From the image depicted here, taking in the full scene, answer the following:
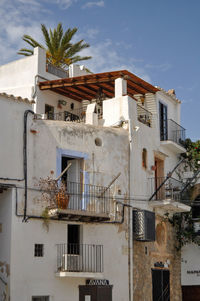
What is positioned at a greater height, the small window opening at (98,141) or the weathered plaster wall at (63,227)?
the small window opening at (98,141)

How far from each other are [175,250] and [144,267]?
3.55 metres

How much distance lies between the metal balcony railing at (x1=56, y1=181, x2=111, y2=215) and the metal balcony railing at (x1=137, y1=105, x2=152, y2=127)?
5258 mm

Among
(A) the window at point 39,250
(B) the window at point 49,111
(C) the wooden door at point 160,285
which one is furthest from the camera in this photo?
(B) the window at point 49,111

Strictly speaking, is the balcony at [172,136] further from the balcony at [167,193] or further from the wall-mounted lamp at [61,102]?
the wall-mounted lamp at [61,102]

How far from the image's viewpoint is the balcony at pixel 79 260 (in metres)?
20.0

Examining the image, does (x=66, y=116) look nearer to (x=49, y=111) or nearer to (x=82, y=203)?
(x=49, y=111)

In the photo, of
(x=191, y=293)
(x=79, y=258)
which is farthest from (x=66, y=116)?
(x=191, y=293)

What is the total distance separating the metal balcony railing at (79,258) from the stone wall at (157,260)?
2.24 m

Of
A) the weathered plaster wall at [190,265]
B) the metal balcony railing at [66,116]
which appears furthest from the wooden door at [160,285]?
the metal balcony railing at [66,116]

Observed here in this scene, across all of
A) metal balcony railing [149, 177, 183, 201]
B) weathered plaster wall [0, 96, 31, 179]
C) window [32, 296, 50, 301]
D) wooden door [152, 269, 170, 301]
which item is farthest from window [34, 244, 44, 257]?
metal balcony railing [149, 177, 183, 201]

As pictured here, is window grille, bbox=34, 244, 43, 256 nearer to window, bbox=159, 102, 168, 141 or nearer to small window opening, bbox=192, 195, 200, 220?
window, bbox=159, 102, 168, 141

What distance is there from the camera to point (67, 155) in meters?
21.7

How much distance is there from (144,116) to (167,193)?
13.5 feet

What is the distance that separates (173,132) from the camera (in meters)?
28.2
